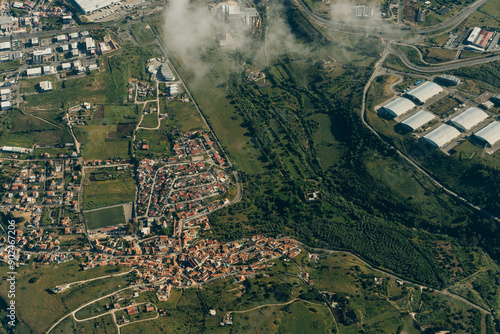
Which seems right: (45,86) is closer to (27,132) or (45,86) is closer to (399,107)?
(27,132)

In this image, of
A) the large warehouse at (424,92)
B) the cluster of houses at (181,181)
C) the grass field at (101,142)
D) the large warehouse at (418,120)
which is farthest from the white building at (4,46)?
the large warehouse at (424,92)

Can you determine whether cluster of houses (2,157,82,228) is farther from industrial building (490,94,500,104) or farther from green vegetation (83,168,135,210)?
industrial building (490,94,500,104)

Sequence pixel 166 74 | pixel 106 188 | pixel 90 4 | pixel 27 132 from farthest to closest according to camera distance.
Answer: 1. pixel 90 4
2. pixel 166 74
3. pixel 27 132
4. pixel 106 188

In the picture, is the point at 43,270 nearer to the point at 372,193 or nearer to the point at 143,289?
the point at 143,289

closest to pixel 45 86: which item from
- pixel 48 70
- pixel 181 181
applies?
pixel 48 70

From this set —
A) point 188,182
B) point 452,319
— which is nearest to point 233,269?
point 188,182

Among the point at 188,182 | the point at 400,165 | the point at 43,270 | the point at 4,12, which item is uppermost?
the point at 4,12
